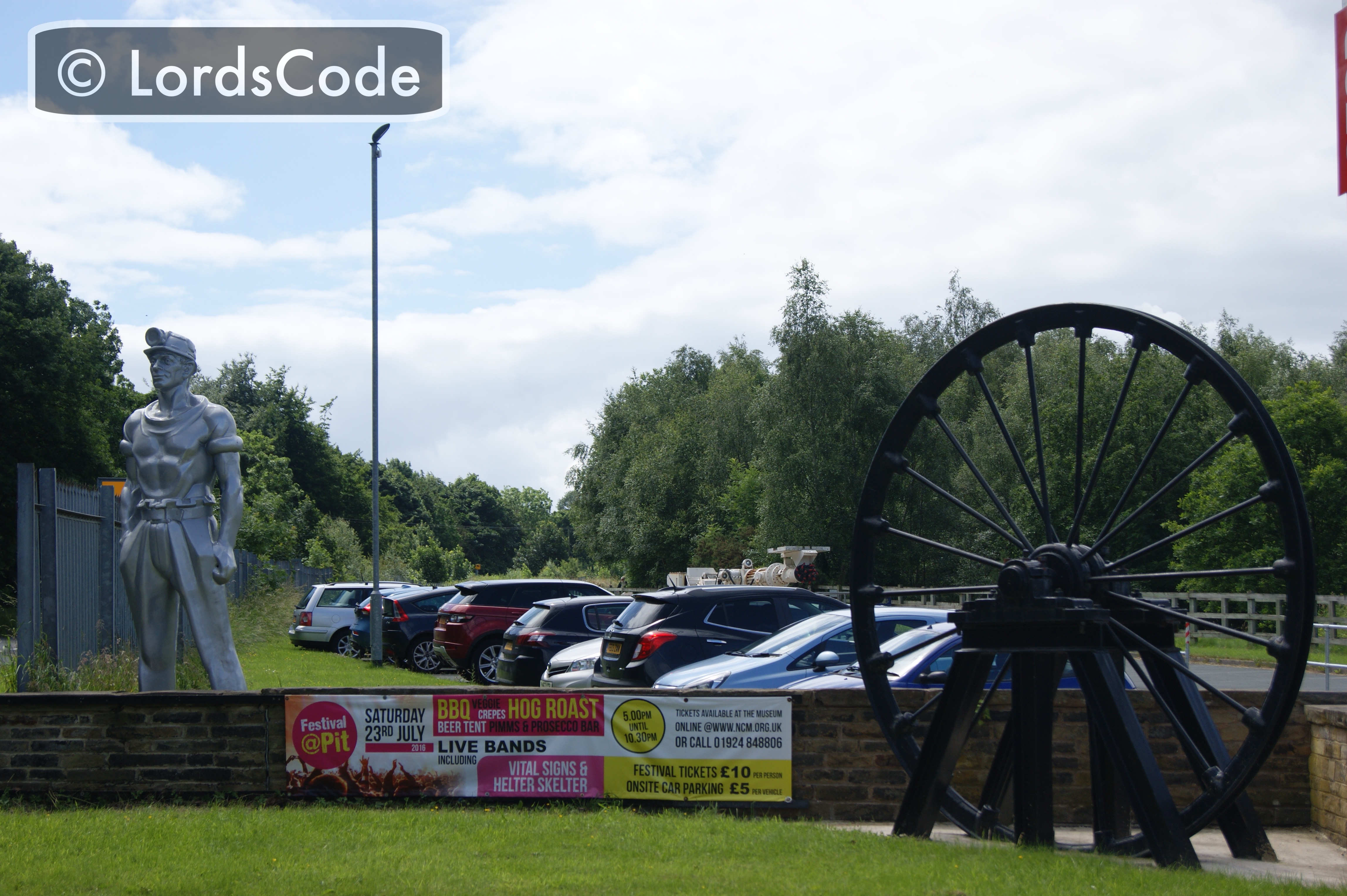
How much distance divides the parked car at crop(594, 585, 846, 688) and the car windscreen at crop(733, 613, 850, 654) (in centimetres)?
106

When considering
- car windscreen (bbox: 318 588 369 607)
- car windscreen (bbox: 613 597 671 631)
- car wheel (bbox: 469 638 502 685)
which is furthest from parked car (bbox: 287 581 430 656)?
car windscreen (bbox: 613 597 671 631)

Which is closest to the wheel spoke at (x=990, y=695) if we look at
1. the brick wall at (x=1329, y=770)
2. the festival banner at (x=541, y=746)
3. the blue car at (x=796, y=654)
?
the festival banner at (x=541, y=746)

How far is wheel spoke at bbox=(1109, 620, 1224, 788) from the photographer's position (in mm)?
6898

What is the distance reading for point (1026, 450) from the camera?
52000 millimetres

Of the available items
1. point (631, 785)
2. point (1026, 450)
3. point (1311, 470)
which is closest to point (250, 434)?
point (1026, 450)

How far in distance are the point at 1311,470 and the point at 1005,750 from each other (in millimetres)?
32153

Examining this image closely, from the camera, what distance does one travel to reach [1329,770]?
8.02 meters

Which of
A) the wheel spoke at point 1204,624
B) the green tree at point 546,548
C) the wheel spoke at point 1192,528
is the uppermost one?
the wheel spoke at point 1192,528

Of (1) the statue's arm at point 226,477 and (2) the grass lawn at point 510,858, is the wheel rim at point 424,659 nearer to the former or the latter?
(1) the statue's arm at point 226,477

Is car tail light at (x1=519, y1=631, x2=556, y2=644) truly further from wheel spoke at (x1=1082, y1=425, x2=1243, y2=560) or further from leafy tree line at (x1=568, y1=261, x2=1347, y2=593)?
leafy tree line at (x1=568, y1=261, x2=1347, y2=593)

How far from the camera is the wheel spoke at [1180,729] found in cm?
690

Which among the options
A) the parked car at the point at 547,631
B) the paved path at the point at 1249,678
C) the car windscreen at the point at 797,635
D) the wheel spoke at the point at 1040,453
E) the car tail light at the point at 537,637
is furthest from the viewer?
the paved path at the point at 1249,678

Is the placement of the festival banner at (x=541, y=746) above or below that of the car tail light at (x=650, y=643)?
below

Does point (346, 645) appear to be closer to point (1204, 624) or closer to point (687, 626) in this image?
point (687, 626)
